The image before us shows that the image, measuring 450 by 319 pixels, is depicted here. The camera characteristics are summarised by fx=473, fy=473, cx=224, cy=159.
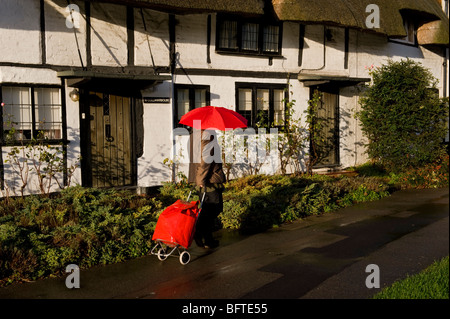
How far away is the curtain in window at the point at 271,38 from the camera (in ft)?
43.5

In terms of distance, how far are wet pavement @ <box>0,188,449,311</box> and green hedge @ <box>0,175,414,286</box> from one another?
0.26m

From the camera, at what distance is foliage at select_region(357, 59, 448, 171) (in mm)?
13320

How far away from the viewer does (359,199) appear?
1096cm

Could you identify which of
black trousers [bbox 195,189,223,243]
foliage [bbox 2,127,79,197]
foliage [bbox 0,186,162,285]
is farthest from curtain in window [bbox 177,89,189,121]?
black trousers [bbox 195,189,223,243]

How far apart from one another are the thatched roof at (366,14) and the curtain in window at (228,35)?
1230mm

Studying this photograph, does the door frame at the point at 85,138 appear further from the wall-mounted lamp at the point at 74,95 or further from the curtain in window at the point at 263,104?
the curtain in window at the point at 263,104

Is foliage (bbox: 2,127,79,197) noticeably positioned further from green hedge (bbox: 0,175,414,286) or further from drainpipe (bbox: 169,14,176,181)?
drainpipe (bbox: 169,14,176,181)

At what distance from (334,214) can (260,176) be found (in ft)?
8.52

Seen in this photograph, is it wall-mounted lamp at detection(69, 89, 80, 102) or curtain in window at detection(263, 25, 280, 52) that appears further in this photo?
curtain in window at detection(263, 25, 280, 52)

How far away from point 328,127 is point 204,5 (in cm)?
613

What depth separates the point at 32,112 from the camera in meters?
9.98

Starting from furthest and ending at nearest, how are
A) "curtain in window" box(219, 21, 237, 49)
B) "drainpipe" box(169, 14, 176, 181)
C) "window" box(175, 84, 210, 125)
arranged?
"curtain in window" box(219, 21, 237, 49)
"window" box(175, 84, 210, 125)
"drainpipe" box(169, 14, 176, 181)

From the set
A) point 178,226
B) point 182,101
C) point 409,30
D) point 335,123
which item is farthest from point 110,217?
point 409,30

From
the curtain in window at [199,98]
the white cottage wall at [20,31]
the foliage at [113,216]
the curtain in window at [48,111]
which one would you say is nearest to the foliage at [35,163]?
the curtain in window at [48,111]
